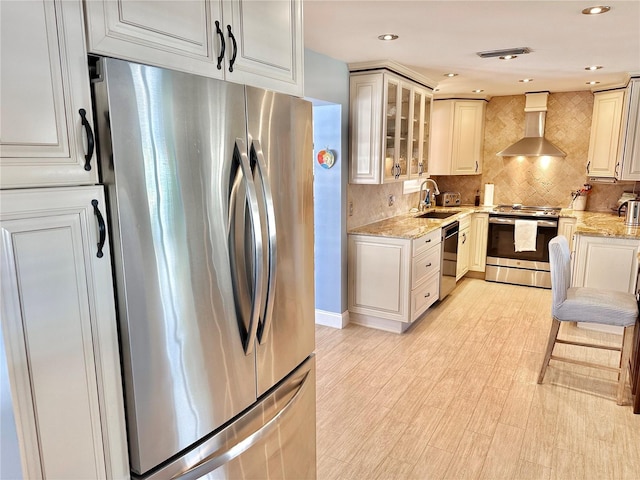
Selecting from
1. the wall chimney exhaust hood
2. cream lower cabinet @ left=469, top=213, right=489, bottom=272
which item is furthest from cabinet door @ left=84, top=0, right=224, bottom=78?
the wall chimney exhaust hood

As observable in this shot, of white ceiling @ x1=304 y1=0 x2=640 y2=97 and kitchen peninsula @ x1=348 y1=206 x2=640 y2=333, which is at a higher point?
white ceiling @ x1=304 y1=0 x2=640 y2=97

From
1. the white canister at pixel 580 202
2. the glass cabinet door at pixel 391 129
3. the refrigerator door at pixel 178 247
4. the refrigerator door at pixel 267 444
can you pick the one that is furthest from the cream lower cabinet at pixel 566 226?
the refrigerator door at pixel 178 247

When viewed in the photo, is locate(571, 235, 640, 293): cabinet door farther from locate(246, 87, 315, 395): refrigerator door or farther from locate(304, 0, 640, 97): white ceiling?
locate(246, 87, 315, 395): refrigerator door

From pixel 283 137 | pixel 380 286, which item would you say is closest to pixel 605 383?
pixel 380 286

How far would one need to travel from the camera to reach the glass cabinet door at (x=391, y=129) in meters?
3.90

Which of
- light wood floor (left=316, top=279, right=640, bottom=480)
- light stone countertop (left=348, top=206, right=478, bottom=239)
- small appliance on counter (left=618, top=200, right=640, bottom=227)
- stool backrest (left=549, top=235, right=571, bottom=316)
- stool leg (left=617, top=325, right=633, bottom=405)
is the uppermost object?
small appliance on counter (left=618, top=200, right=640, bottom=227)

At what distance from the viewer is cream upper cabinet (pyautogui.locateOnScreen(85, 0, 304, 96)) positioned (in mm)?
994

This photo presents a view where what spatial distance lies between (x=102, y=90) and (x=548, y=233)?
5.30 m

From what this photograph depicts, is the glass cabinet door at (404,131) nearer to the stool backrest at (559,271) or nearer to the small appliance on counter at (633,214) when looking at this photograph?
the stool backrest at (559,271)

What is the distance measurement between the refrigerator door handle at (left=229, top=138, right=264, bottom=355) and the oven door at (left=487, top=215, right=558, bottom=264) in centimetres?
474

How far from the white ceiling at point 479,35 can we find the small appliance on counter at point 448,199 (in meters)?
2.03

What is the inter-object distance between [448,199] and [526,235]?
1.24 meters

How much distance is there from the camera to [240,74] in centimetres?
137

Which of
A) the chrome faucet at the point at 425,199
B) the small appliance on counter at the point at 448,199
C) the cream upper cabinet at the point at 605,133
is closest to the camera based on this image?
the cream upper cabinet at the point at 605,133
